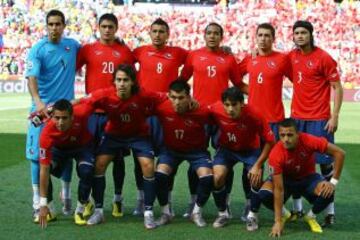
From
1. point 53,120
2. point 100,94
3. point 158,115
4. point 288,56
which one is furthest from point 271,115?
point 53,120

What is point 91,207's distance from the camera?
7.15 m

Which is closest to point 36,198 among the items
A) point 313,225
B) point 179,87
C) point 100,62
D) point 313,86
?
point 100,62

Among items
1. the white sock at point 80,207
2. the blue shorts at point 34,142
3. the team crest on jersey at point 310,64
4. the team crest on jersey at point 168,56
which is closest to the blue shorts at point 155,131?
the team crest on jersey at point 168,56

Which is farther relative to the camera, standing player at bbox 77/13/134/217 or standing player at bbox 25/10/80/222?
standing player at bbox 77/13/134/217

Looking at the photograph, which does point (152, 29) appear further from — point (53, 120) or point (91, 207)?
point (91, 207)

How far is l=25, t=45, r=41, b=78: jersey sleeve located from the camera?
22.4 feet

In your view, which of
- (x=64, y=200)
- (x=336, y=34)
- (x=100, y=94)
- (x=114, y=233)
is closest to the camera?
(x=114, y=233)

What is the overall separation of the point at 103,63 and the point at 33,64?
0.72 m

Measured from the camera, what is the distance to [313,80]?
23.2 feet

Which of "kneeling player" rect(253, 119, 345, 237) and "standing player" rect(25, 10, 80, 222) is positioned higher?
"standing player" rect(25, 10, 80, 222)

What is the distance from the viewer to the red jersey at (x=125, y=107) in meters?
6.61

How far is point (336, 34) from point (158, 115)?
90.8 feet

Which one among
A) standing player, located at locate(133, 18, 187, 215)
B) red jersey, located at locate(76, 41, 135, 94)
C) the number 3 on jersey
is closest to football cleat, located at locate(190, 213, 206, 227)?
standing player, located at locate(133, 18, 187, 215)

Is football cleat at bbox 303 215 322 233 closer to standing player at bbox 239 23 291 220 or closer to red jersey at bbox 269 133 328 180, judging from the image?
red jersey at bbox 269 133 328 180
